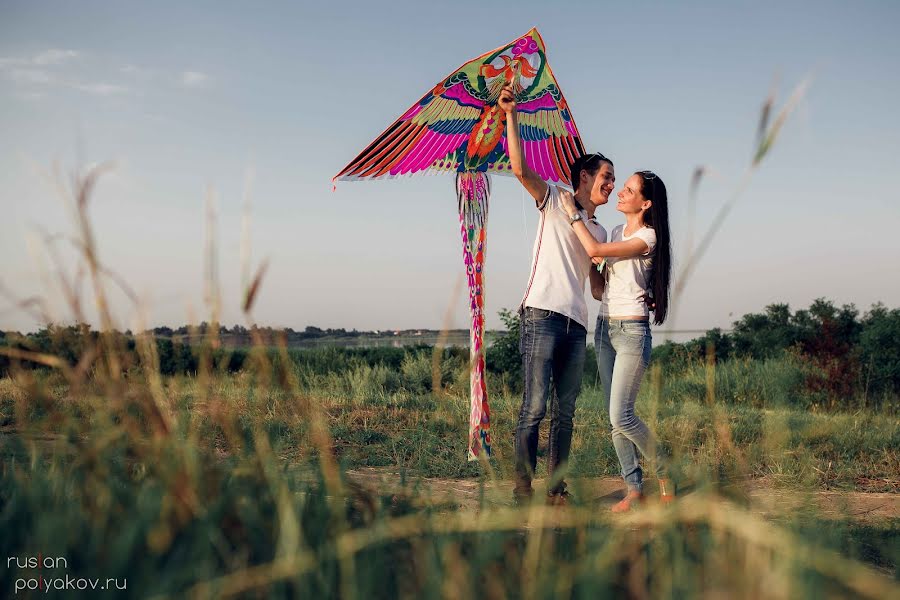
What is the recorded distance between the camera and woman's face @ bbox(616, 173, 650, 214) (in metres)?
4.15

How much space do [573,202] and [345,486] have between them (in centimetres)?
276

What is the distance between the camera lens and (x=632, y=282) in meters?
4.09

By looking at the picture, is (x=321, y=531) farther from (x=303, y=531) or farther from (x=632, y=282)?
(x=632, y=282)

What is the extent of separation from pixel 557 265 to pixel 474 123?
1.60m

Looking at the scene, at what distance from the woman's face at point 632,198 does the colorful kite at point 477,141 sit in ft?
4.47

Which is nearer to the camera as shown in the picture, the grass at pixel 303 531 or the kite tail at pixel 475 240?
the grass at pixel 303 531

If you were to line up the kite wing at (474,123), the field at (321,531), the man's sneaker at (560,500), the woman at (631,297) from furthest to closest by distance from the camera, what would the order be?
the kite wing at (474,123) < the woman at (631,297) < the man's sneaker at (560,500) < the field at (321,531)

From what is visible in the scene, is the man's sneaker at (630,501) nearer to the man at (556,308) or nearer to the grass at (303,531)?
the man at (556,308)

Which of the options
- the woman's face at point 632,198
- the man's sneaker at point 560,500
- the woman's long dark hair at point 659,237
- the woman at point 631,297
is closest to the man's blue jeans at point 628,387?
the woman at point 631,297

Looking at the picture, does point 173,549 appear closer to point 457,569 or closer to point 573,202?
point 457,569

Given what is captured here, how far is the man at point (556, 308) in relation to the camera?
421cm

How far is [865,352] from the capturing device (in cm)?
1220

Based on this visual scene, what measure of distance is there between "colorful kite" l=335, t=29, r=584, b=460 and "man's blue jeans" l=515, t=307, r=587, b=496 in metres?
0.83

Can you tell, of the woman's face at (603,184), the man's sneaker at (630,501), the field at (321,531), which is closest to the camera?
the field at (321,531)
